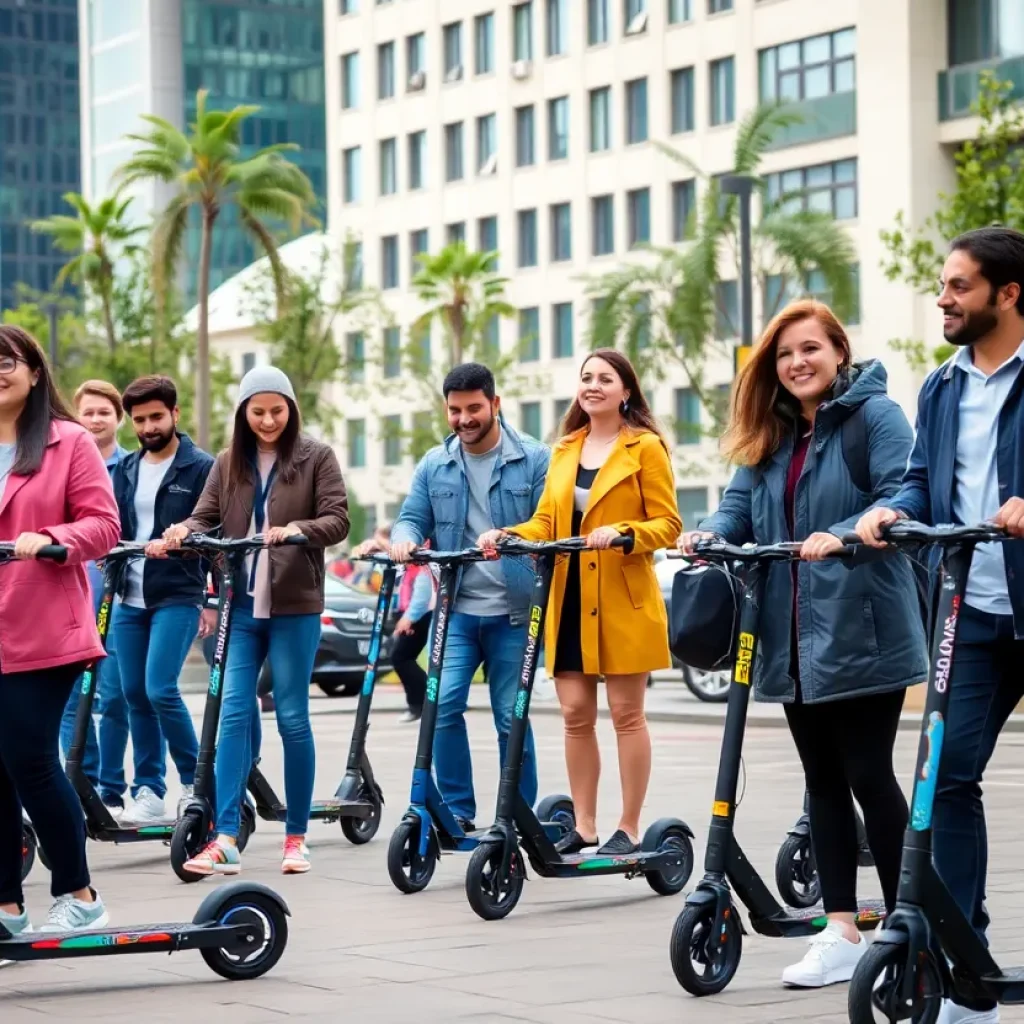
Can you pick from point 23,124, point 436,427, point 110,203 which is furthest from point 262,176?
point 23,124

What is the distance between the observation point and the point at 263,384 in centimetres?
987

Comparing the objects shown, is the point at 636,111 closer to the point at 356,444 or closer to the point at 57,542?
the point at 356,444

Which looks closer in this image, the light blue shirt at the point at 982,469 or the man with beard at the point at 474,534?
the light blue shirt at the point at 982,469

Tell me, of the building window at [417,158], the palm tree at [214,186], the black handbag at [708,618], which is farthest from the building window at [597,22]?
the black handbag at [708,618]

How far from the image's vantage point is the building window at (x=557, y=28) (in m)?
72.4

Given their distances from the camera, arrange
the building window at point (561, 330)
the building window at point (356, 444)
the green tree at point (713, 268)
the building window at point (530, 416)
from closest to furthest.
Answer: the green tree at point (713, 268), the building window at point (561, 330), the building window at point (530, 416), the building window at point (356, 444)

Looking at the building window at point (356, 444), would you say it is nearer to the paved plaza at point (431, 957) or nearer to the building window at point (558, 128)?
the building window at point (558, 128)

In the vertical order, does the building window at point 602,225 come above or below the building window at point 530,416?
above

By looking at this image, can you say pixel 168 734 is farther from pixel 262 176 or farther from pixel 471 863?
pixel 262 176

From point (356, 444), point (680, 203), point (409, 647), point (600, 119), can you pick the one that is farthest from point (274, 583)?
point (356, 444)

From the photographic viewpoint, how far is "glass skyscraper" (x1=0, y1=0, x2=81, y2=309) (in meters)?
140

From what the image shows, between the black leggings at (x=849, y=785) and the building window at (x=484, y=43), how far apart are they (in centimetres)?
7008

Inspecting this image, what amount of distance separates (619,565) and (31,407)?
2749 millimetres

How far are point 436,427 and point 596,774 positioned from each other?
5399cm
